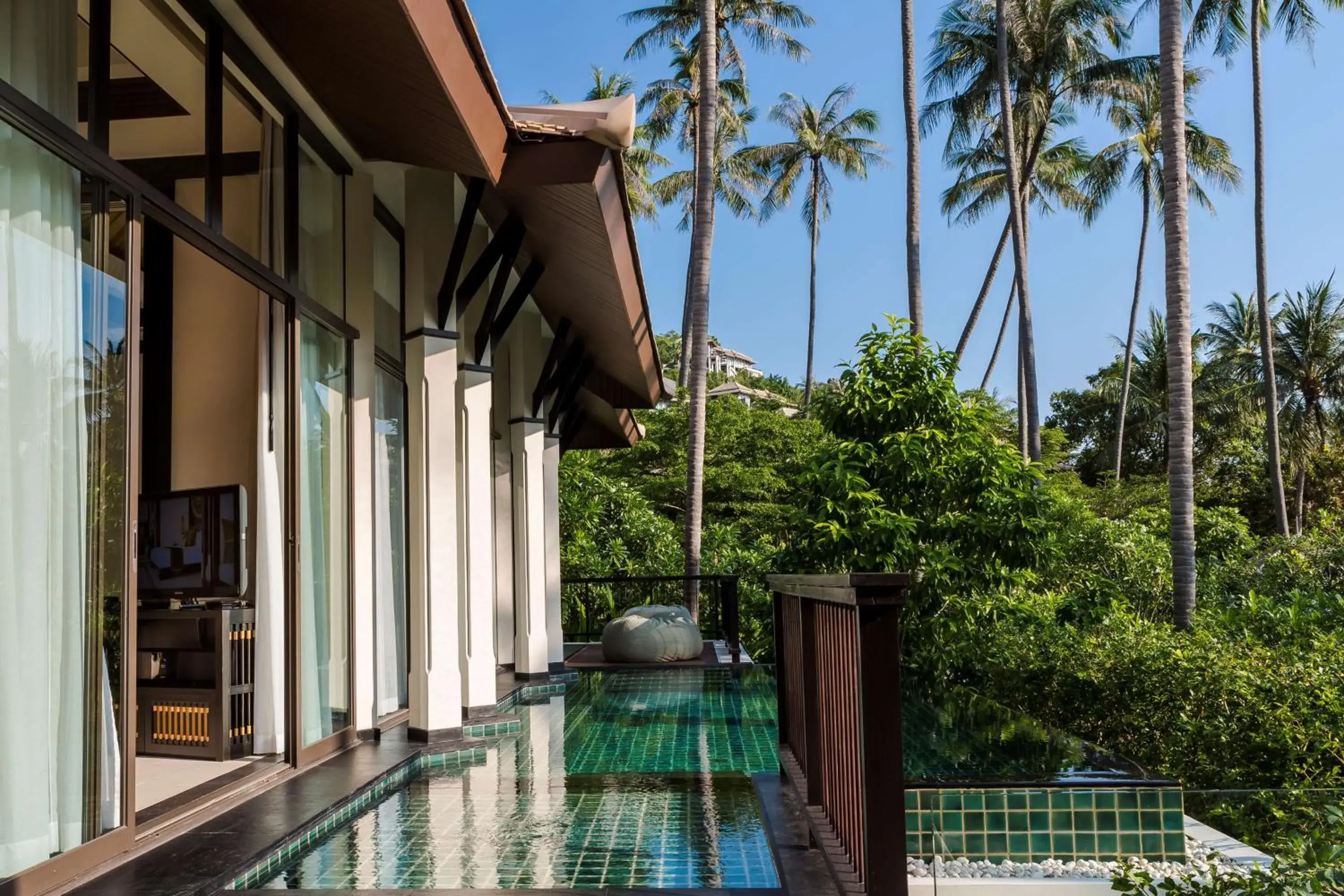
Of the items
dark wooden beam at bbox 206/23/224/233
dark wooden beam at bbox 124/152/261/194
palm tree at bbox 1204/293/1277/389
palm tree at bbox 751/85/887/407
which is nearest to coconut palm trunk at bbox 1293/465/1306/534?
palm tree at bbox 1204/293/1277/389

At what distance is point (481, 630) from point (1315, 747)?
13.9 ft

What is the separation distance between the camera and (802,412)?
2966 centimetres

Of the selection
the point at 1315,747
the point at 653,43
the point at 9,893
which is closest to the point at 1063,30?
the point at 653,43

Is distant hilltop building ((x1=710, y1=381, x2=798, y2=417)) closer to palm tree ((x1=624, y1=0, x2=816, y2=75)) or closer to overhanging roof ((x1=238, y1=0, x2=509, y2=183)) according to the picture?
A: palm tree ((x1=624, y1=0, x2=816, y2=75))

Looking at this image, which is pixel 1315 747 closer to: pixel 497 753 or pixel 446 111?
pixel 497 753

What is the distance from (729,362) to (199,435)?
215 ft

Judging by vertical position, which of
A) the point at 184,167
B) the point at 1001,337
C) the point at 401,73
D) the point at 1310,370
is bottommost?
the point at 184,167

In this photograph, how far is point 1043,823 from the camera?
3447 millimetres

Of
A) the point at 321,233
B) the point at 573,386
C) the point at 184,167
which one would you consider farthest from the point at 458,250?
the point at 573,386

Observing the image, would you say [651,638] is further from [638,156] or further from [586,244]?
[638,156]

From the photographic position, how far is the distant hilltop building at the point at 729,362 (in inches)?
1852

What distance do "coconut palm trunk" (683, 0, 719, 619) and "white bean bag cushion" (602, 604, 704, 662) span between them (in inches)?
71.7

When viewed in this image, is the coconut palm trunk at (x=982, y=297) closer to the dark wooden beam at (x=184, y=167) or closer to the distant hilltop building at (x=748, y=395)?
the distant hilltop building at (x=748, y=395)

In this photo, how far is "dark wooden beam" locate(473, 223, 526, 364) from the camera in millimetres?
5879
